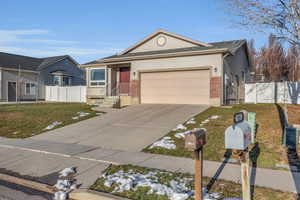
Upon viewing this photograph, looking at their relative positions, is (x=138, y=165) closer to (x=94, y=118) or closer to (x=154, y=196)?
(x=154, y=196)

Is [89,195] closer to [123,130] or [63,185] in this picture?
[63,185]

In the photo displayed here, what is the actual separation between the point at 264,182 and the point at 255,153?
2041 millimetres

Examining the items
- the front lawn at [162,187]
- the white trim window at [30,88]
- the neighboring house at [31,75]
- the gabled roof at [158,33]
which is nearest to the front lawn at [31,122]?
the front lawn at [162,187]

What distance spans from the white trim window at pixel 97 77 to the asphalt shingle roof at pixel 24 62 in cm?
1282

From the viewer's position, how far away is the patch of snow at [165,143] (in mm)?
7336

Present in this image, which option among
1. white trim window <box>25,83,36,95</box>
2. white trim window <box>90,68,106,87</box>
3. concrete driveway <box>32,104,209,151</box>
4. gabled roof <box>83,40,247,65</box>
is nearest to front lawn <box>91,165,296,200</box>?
concrete driveway <box>32,104,209,151</box>

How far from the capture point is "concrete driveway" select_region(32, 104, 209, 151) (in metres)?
8.18

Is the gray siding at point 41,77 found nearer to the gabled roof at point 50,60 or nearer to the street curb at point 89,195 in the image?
the gabled roof at point 50,60

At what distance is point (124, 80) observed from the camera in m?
18.5

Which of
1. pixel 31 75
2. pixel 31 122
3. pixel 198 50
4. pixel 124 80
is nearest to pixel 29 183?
pixel 31 122

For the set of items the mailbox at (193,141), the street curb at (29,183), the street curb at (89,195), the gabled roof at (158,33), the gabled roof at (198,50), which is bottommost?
the street curb at (29,183)

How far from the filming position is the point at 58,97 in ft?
90.2

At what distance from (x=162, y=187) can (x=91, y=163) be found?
244 centimetres

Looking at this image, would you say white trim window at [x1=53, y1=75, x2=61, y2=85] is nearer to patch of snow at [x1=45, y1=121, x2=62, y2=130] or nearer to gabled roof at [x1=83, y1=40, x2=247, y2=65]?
gabled roof at [x1=83, y1=40, x2=247, y2=65]
